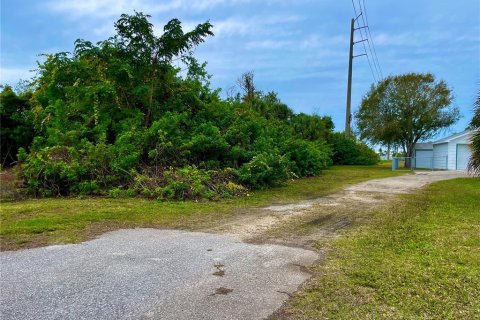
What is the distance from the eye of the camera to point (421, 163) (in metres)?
27.6

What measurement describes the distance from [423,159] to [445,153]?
3104 mm

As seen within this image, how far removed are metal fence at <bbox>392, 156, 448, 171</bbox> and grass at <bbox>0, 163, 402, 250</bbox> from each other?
724 inches

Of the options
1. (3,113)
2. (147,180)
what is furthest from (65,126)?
(3,113)

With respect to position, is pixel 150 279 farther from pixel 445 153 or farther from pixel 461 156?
pixel 445 153

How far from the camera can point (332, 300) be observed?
9.41ft

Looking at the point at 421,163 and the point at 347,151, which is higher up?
the point at 347,151

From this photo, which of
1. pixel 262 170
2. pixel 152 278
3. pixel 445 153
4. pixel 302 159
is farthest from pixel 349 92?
pixel 152 278

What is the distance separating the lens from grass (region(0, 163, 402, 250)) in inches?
190

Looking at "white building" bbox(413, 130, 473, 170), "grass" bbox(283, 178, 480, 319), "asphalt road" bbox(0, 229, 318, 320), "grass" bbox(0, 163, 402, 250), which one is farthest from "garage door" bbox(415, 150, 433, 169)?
"asphalt road" bbox(0, 229, 318, 320)

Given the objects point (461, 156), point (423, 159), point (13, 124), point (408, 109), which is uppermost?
point (408, 109)

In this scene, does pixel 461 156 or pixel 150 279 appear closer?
pixel 150 279

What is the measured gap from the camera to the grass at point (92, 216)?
190 inches

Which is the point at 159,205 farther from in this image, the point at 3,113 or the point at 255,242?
the point at 3,113

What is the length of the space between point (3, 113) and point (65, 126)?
6.36 m
